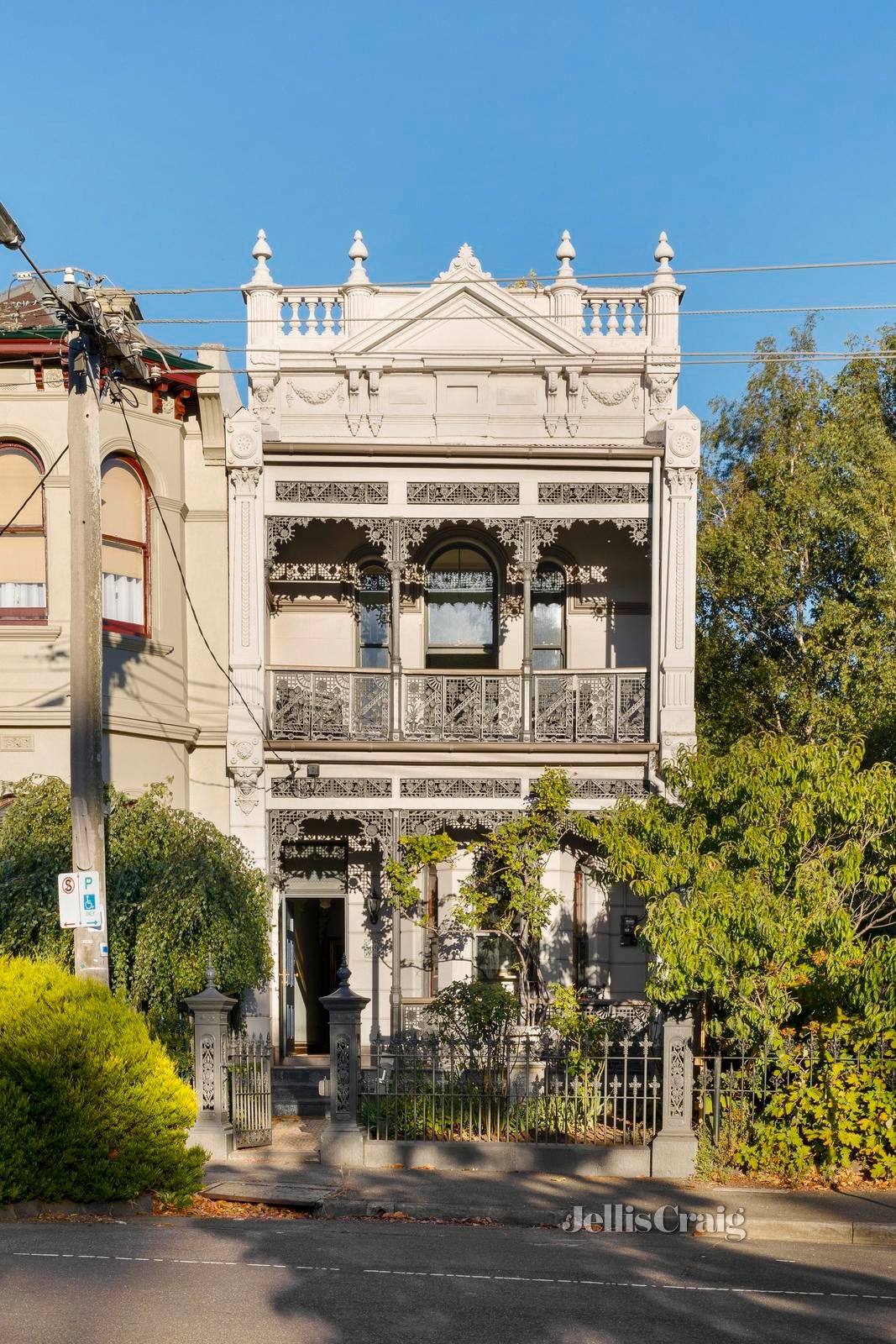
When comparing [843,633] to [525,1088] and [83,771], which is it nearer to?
[525,1088]

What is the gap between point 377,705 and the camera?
18250mm

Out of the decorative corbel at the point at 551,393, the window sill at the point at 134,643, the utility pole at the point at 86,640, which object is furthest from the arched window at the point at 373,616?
the utility pole at the point at 86,640

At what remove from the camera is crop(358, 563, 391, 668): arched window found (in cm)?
1969

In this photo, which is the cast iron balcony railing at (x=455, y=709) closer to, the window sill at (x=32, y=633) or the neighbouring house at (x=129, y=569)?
the neighbouring house at (x=129, y=569)

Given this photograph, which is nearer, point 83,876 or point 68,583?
point 83,876

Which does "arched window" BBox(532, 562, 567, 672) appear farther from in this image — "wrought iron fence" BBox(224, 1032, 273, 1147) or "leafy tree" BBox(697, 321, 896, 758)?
"wrought iron fence" BBox(224, 1032, 273, 1147)

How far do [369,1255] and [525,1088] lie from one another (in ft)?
13.6

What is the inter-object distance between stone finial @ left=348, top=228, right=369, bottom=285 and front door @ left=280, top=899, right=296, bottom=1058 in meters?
8.58

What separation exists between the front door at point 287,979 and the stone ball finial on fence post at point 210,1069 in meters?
5.01

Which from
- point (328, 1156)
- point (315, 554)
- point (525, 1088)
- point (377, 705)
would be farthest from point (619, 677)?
point (328, 1156)

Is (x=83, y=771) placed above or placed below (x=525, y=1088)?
above

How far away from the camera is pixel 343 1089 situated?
1292cm

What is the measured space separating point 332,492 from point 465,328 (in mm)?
3026

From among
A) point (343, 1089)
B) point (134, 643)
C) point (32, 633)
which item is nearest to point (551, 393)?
point (134, 643)
